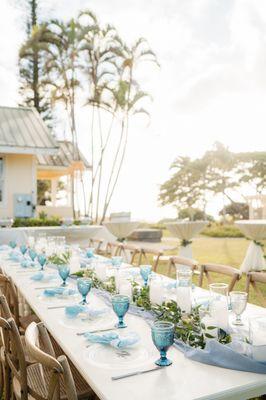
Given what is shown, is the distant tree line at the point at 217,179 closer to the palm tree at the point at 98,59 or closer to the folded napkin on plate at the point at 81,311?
the palm tree at the point at 98,59

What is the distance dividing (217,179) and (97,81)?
1528 centimetres

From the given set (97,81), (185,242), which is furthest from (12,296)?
(97,81)

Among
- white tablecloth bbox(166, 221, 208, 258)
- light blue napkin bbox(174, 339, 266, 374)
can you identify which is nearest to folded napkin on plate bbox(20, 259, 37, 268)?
light blue napkin bbox(174, 339, 266, 374)

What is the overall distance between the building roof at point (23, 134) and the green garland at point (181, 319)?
8582mm

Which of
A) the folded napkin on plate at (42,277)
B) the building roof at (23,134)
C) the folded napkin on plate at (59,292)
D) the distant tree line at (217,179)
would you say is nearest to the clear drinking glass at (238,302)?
the folded napkin on plate at (59,292)

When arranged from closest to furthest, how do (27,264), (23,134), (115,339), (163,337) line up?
(163,337)
(115,339)
(27,264)
(23,134)

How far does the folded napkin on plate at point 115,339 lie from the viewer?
6.04 feet

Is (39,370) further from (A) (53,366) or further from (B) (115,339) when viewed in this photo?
(A) (53,366)

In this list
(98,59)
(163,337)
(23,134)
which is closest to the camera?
(163,337)

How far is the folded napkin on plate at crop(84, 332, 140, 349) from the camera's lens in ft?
6.04

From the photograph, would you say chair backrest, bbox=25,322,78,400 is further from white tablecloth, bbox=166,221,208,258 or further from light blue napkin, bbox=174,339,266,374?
white tablecloth, bbox=166,221,208,258

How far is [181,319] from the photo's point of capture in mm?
2141

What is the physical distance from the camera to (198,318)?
2.08m

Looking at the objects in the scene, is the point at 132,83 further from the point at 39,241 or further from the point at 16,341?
the point at 16,341
